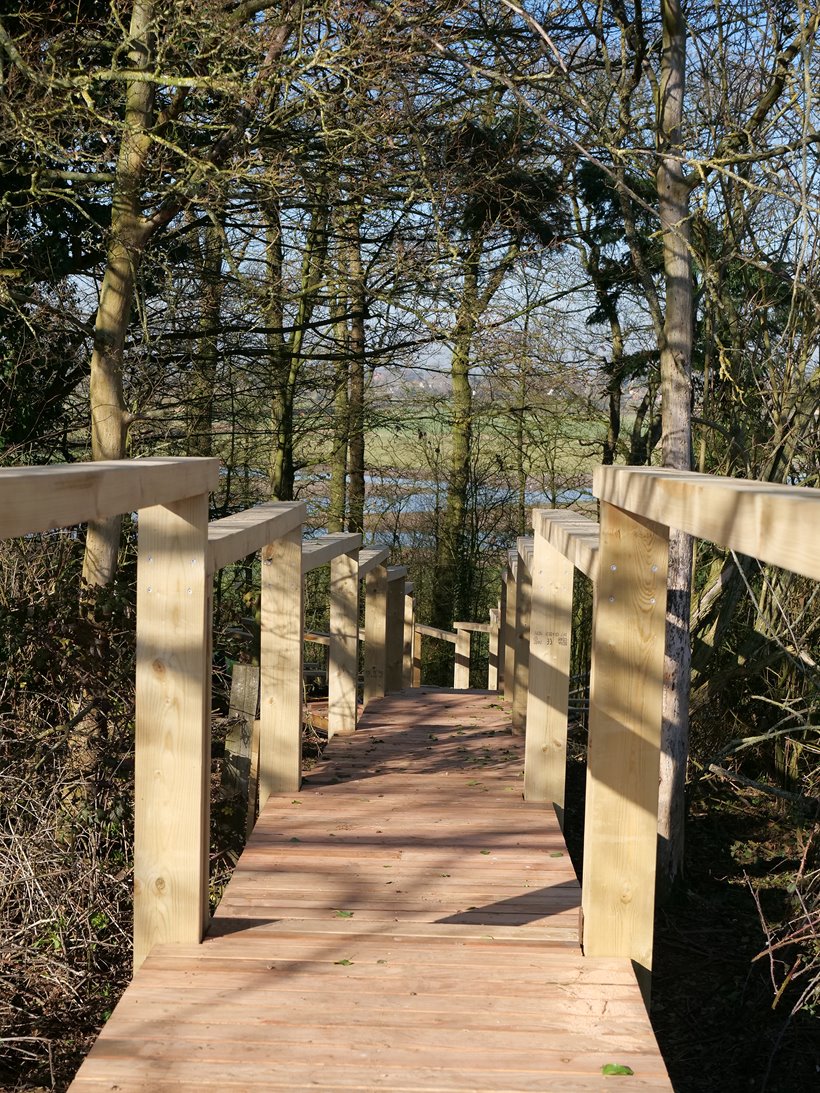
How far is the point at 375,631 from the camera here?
308 inches

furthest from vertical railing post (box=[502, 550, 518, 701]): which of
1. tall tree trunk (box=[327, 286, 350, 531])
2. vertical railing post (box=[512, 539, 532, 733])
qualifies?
tall tree trunk (box=[327, 286, 350, 531])

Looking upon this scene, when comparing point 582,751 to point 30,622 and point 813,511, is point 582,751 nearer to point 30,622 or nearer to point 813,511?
point 30,622

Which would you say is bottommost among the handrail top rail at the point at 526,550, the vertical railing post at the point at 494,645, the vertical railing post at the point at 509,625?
the vertical railing post at the point at 494,645

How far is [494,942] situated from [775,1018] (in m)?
3.72

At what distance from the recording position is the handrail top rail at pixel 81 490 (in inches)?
63.2

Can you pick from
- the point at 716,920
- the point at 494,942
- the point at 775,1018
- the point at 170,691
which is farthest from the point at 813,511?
the point at 716,920

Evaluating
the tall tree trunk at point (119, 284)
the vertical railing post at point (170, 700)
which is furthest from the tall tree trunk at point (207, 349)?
the vertical railing post at point (170, 700)

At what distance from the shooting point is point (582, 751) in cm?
980

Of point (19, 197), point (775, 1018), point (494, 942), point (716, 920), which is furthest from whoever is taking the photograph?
point (19, 197)

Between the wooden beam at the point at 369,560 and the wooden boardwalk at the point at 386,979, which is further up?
the wooden beam at the point at 369,560

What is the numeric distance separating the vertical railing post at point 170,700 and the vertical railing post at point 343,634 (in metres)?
3.31

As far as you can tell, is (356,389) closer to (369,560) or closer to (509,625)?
(509,625)

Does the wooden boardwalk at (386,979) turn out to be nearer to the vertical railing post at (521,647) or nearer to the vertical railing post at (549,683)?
the vertical railing post at (549,683)

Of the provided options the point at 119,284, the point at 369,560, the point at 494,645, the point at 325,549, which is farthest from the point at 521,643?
the point at 494,645
